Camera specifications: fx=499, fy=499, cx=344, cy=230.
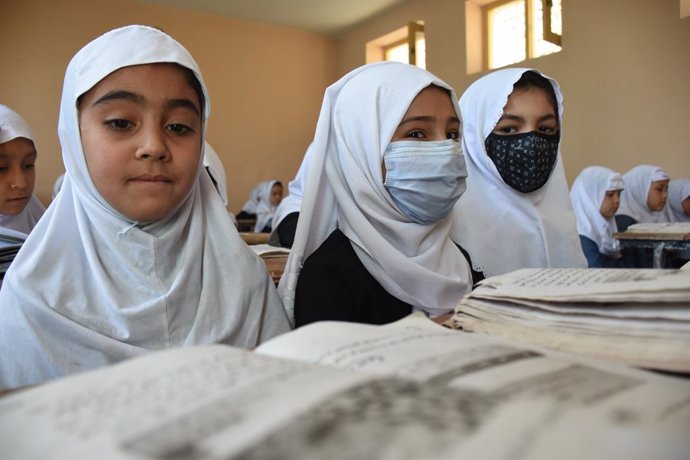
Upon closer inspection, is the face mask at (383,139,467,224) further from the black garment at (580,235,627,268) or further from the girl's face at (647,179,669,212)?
the girl's face at (647,179,669,212)

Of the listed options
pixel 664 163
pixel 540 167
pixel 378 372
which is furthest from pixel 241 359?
pixel 664 163

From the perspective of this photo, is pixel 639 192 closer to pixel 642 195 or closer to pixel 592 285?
pixel 642 195

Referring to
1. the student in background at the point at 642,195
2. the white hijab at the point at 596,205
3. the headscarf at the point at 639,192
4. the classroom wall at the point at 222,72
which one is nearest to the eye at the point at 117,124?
the white hijab at the point at 596,205

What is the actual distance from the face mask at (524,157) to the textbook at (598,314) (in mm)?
1066

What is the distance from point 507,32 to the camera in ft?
19.9

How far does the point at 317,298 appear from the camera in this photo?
1161 millimetres

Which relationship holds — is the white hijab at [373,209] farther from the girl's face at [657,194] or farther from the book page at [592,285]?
the girl's face at [657,194]

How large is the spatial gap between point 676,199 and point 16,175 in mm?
5840

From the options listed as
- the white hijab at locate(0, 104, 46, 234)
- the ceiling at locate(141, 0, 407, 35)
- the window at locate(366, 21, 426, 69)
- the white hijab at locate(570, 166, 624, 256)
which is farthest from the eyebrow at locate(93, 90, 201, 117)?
the ceiling at locate(141, 0, 407, 35)

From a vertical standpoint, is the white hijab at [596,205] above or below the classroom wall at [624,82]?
below

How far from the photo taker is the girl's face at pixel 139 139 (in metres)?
0.99

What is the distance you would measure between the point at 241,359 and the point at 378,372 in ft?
0.35

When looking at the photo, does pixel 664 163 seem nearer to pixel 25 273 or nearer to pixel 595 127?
pixel 595 127

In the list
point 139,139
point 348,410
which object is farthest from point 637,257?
point 348,410
